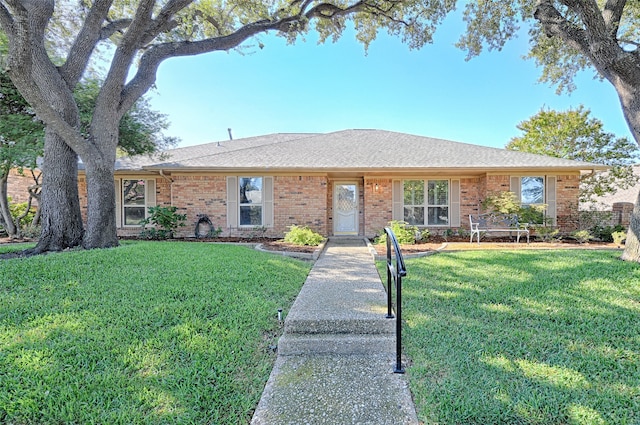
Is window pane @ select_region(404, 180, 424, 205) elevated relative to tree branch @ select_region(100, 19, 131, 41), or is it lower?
lower

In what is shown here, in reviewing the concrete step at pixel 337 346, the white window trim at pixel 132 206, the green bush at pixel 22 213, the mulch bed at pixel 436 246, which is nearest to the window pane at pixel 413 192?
the mulch bed at pixel 436 246

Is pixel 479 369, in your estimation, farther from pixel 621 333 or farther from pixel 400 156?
pixel 400 156

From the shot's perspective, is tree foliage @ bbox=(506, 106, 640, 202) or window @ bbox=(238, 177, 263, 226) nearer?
window @ bbox=(238, 177, 263, 226)

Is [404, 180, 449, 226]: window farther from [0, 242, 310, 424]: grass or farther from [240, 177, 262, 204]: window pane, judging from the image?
[0, 242, 310, 424]: grass

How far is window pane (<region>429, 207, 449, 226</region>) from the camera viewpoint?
1135 centimetres

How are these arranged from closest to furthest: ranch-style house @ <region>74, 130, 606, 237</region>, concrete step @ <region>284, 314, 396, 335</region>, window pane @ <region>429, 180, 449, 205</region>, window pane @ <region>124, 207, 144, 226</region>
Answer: concrete step @ <region>284, 314, 396, 335</region> < ranch-style house @ <region>74, 130, 606, 237</region> < window pane @ <region>429, 180, 449, 205</region> < window pane @ <region>124, 207, 144, 226</region>

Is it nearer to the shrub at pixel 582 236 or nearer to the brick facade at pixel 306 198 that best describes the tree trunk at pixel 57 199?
the brick facade at pixel 306 198

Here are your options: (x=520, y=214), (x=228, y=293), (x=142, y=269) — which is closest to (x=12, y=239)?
(x=142, y=269)

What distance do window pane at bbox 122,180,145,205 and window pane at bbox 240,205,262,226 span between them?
3996 millimetres

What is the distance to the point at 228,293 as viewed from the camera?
412 cm

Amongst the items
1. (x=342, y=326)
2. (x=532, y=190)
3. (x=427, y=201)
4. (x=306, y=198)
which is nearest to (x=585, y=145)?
(x=532, y=190)

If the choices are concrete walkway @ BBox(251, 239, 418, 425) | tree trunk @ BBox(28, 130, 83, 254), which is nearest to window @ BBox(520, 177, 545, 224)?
concrete walkway @ BBox(251, 239, 418, 425)

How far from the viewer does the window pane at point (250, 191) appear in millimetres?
11078

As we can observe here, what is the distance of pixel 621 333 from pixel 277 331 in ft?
11.8
